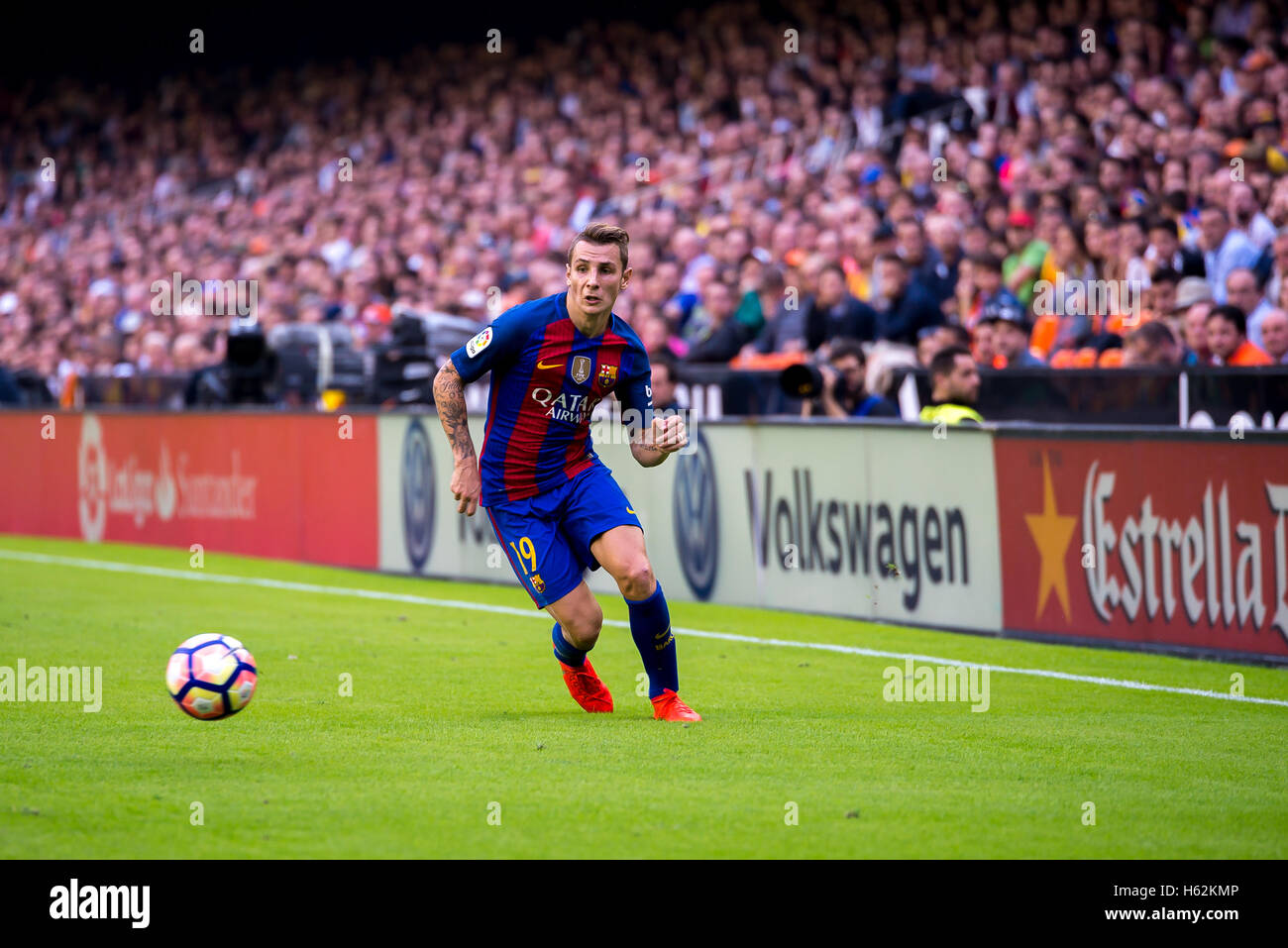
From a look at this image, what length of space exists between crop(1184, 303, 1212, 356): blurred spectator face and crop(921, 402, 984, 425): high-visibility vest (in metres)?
1.48

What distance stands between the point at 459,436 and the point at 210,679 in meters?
1.43

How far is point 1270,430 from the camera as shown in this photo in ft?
31.3

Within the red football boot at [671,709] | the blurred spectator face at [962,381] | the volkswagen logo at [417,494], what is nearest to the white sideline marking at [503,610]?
the volkswagen logo at [417,494]

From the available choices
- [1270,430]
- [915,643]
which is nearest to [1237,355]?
[1270,430]

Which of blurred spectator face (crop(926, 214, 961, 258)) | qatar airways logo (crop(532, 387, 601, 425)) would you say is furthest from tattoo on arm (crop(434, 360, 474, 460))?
blurred spectator face (crop(926, 214, 961, 258))

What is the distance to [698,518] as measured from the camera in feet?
43.9

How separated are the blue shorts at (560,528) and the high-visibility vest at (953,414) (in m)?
4.16

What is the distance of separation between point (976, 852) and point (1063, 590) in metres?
5.64

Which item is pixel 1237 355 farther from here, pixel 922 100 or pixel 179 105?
pixel 179 105

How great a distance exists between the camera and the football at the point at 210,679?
7.28 meters

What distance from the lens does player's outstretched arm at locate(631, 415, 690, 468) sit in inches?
296

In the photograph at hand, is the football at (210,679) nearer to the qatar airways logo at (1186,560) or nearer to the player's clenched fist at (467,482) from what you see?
the player's clenched fist at (467,482)

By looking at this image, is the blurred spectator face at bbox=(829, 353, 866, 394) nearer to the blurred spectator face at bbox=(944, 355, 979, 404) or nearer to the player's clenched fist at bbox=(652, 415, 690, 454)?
the blurred spectator face at bbox=(944, 355, 979, 404)

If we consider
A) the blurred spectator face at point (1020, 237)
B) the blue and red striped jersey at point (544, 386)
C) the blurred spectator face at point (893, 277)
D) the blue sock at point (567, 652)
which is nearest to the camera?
the blue and red striped jersey at point (544, 386)
